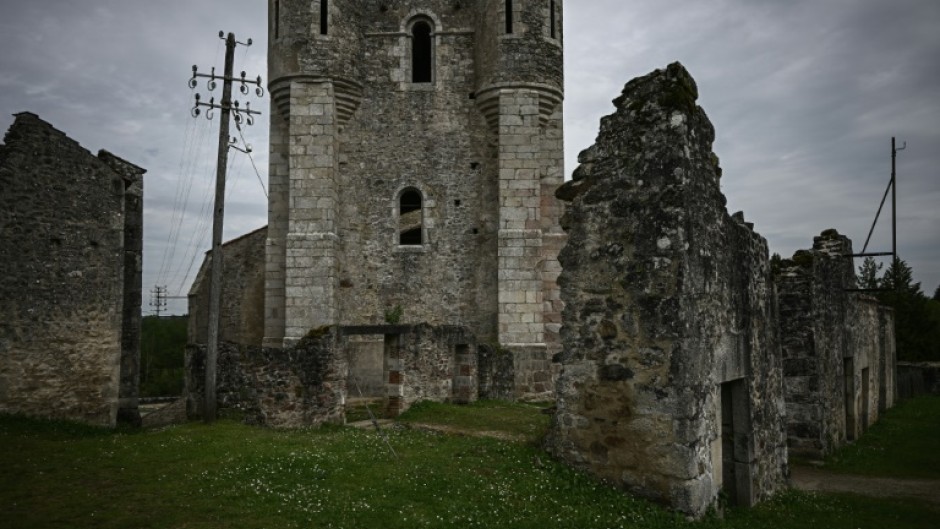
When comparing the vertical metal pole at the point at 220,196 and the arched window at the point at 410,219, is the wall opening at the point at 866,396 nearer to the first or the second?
the arched window at the point at 410,219

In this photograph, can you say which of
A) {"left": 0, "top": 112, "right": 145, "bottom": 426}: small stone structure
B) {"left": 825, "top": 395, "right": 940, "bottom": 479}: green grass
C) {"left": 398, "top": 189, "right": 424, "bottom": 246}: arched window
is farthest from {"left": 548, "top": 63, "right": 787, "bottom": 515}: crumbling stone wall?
{"left": 398, "top": 189, "right": 424, "bottom": 246}: arched window

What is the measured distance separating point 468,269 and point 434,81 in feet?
19.1

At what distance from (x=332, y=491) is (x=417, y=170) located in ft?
46.8

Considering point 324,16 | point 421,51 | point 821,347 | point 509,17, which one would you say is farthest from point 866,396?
point 324,16

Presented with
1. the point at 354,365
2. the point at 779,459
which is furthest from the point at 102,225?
the point at 779,459

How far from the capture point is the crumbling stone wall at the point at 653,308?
7203 millimetres

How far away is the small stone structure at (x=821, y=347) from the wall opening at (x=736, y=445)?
172 inches

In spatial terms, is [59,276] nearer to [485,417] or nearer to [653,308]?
[485,417]

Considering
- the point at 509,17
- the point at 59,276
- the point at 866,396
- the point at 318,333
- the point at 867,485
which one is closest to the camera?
the point at 867,485

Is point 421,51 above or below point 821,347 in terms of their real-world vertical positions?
above

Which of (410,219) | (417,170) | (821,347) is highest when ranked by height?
(417,170)

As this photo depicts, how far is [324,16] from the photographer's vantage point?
20203 mm

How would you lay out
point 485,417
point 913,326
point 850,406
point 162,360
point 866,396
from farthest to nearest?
point 162,360, point 913,326, point 866,396, point 850,406, point 485,417

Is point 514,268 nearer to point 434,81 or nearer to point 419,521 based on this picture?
point 434,81
